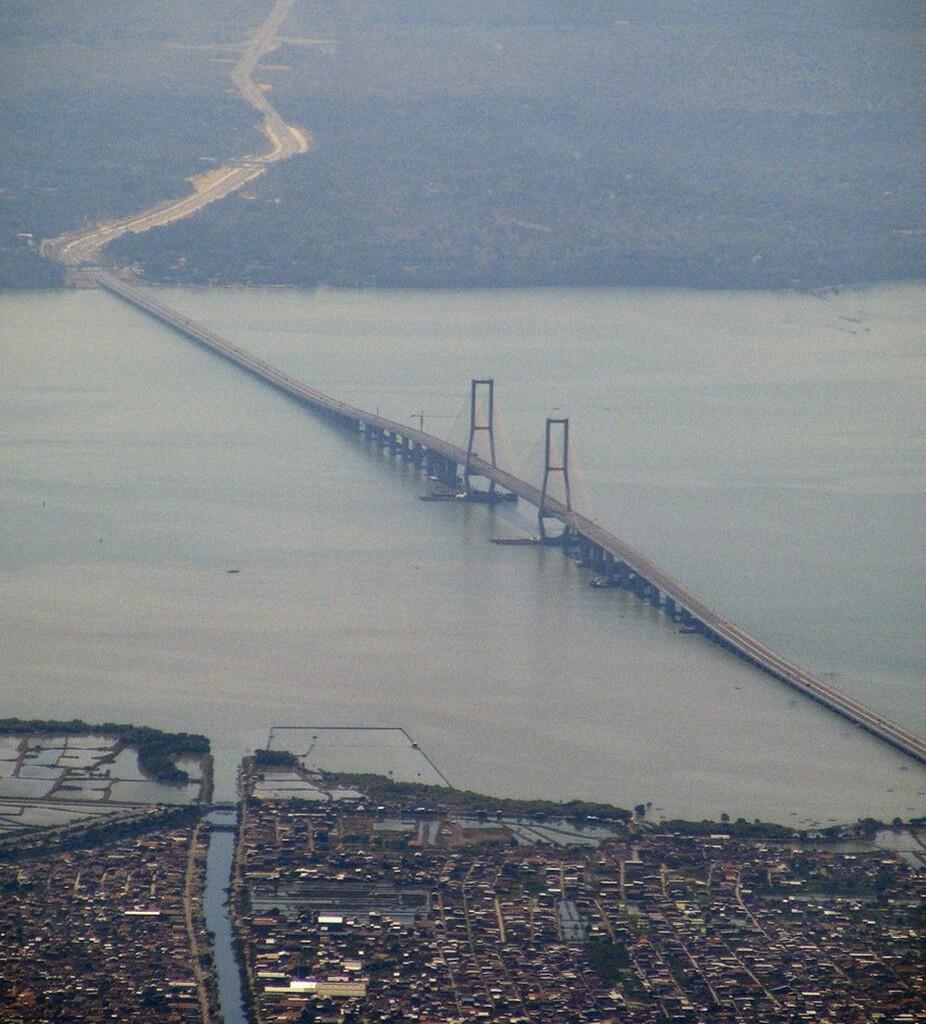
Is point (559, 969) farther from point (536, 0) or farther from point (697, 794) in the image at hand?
point (536, 0)

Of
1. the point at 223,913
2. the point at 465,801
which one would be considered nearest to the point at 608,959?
the point at 223,913

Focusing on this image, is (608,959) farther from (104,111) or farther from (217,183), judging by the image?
(104,111)

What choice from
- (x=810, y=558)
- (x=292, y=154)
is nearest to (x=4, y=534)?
(x=810, y=558)

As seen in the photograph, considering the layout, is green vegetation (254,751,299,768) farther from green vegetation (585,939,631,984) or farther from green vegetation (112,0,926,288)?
green vegetation (112,0,926,288)

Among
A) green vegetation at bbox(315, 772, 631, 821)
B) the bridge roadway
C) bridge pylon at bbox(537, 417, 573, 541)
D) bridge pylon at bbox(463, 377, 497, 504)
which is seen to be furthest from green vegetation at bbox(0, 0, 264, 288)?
green vegetation at bbox(315, 772, 631, 821)

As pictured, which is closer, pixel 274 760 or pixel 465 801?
pixel 465 801

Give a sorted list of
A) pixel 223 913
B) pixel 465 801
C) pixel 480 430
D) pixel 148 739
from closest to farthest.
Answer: pixel 223 913 < pixel 465 801 < pixel 148 739 < pixel 480 430
